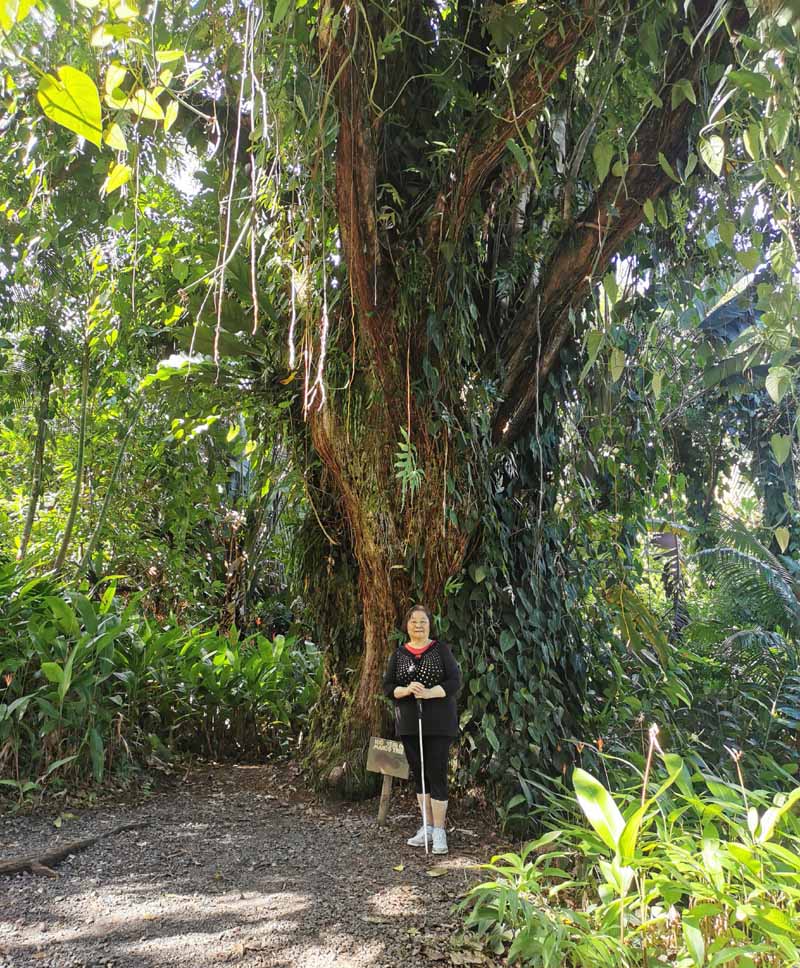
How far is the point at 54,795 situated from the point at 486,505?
2.67 metres

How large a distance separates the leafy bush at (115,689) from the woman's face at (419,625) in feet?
6.15

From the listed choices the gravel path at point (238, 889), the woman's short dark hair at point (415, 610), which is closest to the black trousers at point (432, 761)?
the gravel path at point (238, 889)

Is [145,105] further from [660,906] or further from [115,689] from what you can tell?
[115,689]

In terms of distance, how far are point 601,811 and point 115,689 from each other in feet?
10.2

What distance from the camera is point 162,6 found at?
282 cm

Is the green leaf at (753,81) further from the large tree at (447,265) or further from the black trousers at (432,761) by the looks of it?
the black trousers at (432,761)

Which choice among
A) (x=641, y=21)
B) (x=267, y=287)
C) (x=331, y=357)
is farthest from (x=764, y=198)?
(x=267, y=287)

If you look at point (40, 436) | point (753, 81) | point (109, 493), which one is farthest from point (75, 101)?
point (40, 436)

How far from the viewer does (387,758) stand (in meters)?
3.65

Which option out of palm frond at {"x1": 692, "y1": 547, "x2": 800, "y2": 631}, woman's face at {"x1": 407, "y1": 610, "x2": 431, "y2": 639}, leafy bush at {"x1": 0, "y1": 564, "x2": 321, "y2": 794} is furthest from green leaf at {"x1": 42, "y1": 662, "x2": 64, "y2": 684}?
palm frond at {"x1": 692, "y1": 547, "x2": 800, "y2": 631}

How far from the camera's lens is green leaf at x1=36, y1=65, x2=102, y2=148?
3.87 feet

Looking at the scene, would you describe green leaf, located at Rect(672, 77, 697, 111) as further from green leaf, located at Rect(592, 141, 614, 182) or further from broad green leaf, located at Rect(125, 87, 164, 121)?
broad green leaf, located at Rect(125, 87, 164, 121)

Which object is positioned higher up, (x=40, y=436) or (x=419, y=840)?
(x=40, y=436)

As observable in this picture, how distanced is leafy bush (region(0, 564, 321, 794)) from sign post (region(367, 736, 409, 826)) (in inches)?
59.9
